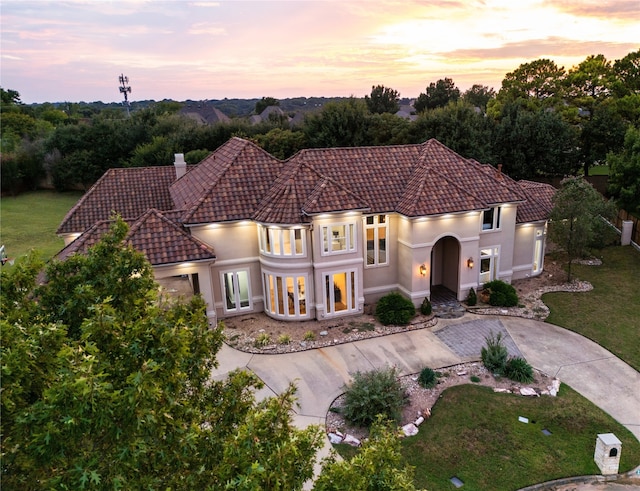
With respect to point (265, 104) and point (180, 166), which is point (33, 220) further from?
point (265, 104)

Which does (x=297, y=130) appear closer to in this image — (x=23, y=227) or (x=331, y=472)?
(x=23, y=227)

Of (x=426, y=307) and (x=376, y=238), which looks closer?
(x=426, y=307)

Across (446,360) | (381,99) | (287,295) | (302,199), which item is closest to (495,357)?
(446,360)

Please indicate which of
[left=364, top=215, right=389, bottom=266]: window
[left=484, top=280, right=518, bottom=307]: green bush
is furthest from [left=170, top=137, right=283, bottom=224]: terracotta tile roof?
[left=484, top=280, right=518, bottom=307]: green bush

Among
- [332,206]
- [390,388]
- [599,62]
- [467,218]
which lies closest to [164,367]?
[390,388]

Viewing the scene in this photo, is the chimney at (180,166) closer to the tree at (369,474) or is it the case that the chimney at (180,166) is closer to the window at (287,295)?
the window at (287,295)

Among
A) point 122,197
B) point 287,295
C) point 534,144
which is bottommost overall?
point 287,295
